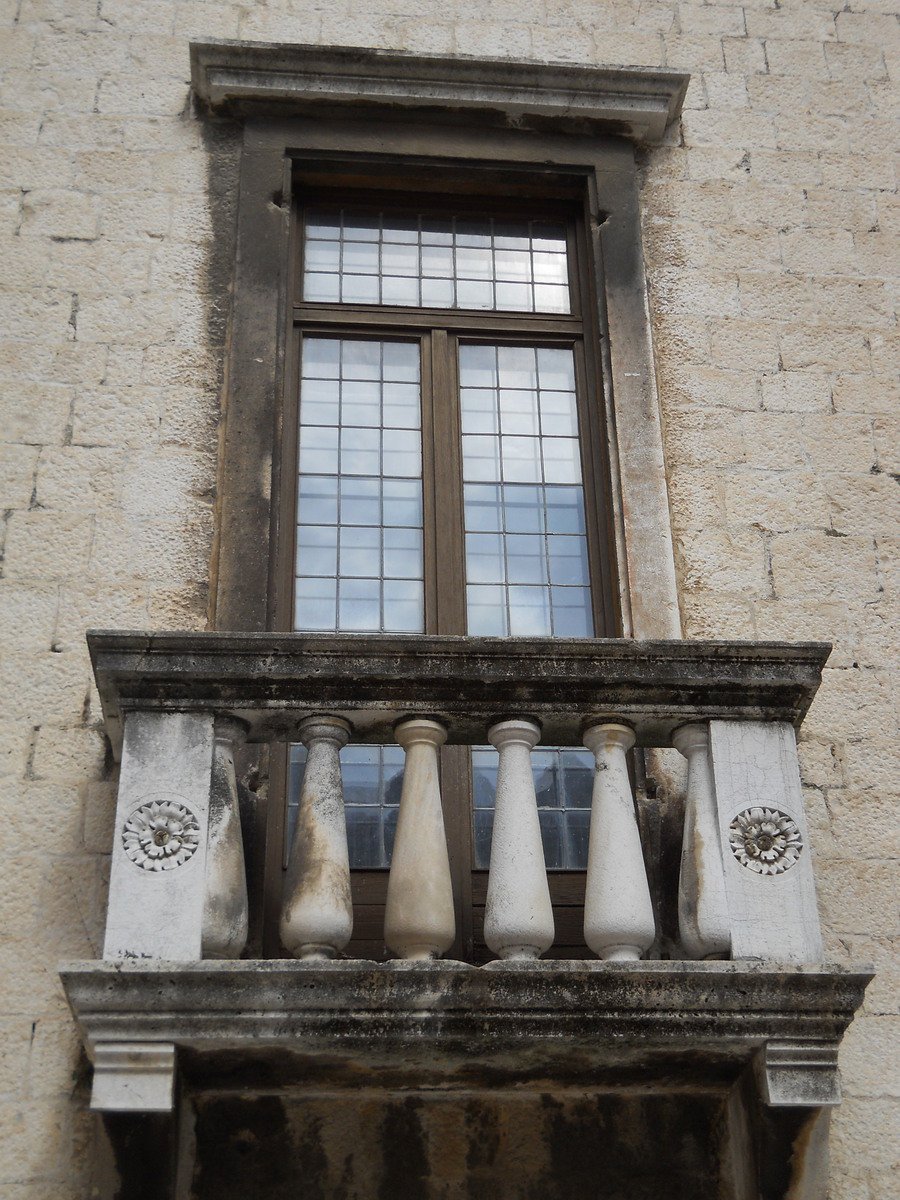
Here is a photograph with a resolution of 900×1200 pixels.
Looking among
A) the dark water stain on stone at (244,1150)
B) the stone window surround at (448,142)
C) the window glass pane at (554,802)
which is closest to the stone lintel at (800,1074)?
the window glass pane at (554,802)

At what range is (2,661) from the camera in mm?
5344

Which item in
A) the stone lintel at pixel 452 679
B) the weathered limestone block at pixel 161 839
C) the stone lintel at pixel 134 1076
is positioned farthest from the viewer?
the stone lintel at pixel 452 679

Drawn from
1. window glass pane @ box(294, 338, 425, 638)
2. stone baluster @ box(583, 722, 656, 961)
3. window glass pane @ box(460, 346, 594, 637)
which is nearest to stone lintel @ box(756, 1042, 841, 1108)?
stone baluster @ box(583, 722, 656, 961)

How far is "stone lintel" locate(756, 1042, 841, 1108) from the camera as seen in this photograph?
425 centimetres

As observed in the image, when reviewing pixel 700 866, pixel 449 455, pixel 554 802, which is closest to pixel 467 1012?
pixel 700 866

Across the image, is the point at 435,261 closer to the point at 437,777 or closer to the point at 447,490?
the point at 447,490

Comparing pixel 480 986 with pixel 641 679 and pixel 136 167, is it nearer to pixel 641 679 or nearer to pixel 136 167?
pixel 641 679

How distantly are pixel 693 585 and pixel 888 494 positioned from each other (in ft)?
2.71

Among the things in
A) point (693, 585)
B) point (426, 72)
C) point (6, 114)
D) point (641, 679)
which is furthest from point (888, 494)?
point (6, 114)

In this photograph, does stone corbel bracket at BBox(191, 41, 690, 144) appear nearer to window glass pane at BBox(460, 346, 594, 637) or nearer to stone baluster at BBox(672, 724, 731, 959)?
window glass pane at BBox(460, 346, 594, 637)

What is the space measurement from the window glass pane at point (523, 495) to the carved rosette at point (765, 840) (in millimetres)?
1393

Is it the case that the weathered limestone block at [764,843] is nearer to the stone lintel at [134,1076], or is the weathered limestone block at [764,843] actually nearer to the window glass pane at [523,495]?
the window glass pane at [523,495]

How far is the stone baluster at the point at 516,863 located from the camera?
4.37m

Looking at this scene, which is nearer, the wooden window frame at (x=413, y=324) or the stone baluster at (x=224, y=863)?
the stone baluster at (x=224, y=863)
